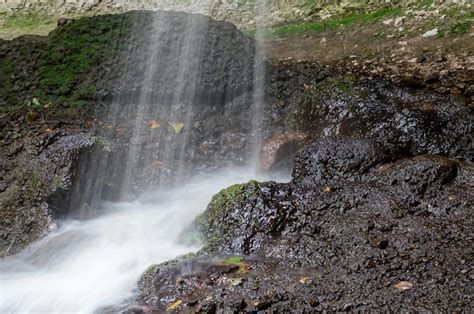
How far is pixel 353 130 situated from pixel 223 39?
3.42 metres

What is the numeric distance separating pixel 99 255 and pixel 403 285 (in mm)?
3266

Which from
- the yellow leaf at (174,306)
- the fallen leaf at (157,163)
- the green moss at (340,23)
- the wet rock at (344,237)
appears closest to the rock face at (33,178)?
the fallen leaf at (157,163)

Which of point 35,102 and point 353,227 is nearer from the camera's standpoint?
point 353,227

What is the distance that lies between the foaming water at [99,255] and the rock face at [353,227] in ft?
1.63

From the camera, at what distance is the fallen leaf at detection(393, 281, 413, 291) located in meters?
3.57

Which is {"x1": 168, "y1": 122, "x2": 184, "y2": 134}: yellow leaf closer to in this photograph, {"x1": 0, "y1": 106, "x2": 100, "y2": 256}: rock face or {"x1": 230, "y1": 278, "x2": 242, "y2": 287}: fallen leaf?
{"x1": 0, "y1": 106, "x2": 100, "y2": 256}: rock face

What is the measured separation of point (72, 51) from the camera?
8992 millimetres

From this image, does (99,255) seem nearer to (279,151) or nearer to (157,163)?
(157,163)

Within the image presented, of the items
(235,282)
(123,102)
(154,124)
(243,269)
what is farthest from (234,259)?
(123,102)

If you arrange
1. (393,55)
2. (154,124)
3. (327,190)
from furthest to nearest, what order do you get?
(393,55) → (154,124) → (327,190)

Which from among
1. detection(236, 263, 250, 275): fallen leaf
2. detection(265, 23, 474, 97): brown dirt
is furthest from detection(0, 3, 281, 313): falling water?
detection(265, 23, 474, 97): brown dirt

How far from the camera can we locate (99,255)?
5.36m

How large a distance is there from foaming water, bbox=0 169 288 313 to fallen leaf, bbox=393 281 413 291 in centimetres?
222

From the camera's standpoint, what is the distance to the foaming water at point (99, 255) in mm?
4684
